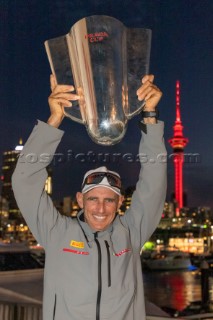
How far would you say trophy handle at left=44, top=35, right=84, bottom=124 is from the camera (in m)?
3.69

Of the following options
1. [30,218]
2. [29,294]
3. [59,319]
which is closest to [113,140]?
[30,218]

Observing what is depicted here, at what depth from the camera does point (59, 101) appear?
11.5 feet

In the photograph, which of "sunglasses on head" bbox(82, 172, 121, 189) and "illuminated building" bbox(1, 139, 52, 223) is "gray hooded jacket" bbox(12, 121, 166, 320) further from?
"illuminated building" bbox(1, 139, 52, 223)

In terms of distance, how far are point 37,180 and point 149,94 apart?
1.02 metres

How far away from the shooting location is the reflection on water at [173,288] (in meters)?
35.0

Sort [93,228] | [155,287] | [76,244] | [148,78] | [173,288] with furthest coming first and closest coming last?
[155,287] → [173,288] → [148,78] → [93,228] → [76,244]

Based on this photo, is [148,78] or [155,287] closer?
[148,78]

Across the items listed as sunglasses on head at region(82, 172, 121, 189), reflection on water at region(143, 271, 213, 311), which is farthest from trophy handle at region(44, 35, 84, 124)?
reflection on water at region(143, 271, 213, 311)

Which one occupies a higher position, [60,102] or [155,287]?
[60,102]

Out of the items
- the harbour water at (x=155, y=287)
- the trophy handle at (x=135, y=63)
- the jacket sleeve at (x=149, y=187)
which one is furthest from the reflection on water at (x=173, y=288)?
the trophy handle at (x=135, y=63)

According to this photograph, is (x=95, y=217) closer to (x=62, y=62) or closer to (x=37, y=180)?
(x=37, y=180)

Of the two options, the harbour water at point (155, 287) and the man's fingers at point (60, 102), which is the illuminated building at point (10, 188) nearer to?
the harbour water at point (155, 287)

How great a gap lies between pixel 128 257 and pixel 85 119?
1.07 metres

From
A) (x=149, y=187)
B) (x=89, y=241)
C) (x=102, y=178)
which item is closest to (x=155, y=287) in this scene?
(x=149, y=187)
